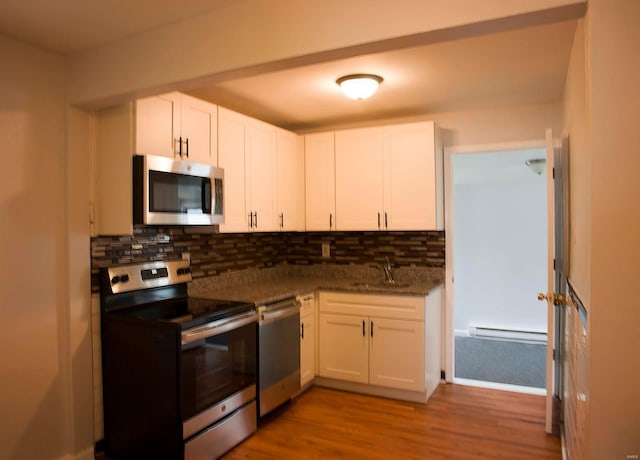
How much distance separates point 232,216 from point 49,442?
171cm

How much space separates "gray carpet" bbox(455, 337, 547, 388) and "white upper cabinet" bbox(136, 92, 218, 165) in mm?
2998

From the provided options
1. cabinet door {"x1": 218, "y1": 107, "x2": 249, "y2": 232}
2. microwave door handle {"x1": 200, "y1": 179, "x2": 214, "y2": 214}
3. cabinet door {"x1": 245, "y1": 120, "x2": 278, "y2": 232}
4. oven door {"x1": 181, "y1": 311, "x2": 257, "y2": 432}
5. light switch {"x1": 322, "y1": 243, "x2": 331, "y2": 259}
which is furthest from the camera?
light switch {"x1": 322, "y1": 243, "x2": 331, "y2": 259}

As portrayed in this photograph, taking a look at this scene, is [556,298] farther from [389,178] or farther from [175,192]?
[175,192]

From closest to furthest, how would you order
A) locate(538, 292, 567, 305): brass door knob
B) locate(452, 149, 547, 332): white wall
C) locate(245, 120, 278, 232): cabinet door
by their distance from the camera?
1. locate(538, 292, 567, 305): brass door knob
2. locate(245, 120, 278, 232): cabinet door
3. locate(452, 149, 547, 332): white wall

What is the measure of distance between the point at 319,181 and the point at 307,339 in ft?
4.56

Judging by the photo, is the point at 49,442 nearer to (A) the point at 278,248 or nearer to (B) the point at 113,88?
(B) the point at 113,88

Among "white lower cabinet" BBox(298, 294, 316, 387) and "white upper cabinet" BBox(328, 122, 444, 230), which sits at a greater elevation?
"white upper cabinet" BBox(328, 122, 444, 230)

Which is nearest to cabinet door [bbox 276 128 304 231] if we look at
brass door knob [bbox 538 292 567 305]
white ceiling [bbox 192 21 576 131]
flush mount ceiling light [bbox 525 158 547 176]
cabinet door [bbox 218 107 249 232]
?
white ceiling [bbox 192 21 576 131]

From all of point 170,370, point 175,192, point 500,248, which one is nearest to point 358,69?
point 175,192

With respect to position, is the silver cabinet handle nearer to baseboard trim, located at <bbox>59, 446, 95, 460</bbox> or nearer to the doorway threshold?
baseboard trim, located at <bbox>59, 446, 95, 460</bbox>

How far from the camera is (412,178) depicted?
3.55 meters

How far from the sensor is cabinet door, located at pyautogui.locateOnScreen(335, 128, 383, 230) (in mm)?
3676

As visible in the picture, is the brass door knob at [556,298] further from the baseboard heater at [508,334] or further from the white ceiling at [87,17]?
the baseboard heater at [508,334]

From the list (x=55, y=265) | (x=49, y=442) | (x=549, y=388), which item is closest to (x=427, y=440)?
(x=549, y=388)
